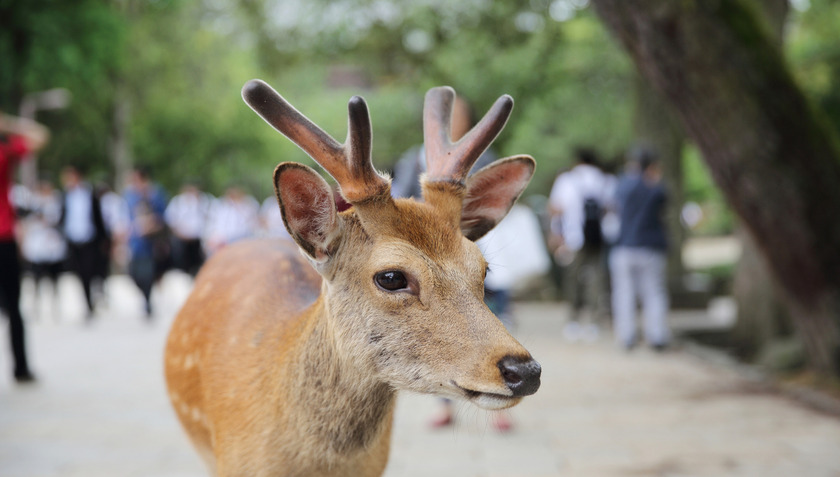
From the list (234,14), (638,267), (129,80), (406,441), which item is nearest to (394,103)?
(234,14)

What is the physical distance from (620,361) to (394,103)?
1204 cm

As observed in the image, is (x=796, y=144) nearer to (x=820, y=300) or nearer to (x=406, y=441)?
(x=820, y=300)

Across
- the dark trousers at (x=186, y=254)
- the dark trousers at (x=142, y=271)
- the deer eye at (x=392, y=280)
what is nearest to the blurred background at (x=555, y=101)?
the dark trousers at (x=186, y=254)

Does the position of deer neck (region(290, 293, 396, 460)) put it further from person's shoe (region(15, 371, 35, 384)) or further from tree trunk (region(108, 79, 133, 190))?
tree trunk (region(108, 79, 133, 190))

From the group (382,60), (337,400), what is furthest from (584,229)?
(382,60)

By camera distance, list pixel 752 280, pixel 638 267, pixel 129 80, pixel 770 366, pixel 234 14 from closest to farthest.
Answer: pixel 770 366
pixel 752 280
pixel 638 267
pixel 234 14
pixel 129 80

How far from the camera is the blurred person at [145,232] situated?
1183 cm

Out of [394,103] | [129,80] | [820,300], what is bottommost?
[820,300]

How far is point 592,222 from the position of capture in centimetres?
1107

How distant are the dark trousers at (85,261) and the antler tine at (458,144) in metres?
9.97

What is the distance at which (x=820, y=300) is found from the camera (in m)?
6.83

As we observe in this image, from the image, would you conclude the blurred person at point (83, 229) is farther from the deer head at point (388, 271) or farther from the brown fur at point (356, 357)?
the deer head at point (388, 271)

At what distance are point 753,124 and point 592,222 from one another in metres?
4.67

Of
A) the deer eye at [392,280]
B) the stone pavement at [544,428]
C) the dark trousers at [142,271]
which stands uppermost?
the dark trousers at [142,271]
